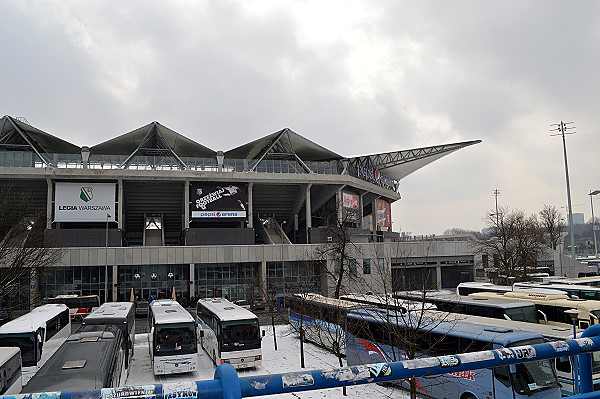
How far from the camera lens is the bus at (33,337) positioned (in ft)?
53.8

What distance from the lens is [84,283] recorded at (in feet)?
139

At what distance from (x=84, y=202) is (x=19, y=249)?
62.3 feet

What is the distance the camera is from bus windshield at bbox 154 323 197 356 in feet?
Result: 58.3

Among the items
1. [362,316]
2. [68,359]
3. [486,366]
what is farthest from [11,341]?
[486,366]

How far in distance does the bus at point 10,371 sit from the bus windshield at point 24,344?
3.17m

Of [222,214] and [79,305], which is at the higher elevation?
[222,214]

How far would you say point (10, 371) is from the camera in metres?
12.3

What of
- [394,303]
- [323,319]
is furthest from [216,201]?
[394,303]

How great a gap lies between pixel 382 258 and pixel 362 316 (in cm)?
3254

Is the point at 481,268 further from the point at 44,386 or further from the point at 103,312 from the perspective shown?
the point at 44,386

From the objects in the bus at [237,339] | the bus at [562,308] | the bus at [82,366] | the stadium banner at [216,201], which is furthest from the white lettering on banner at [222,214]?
the bus at [82,366]

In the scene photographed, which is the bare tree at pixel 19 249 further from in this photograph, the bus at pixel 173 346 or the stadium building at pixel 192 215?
the bus at pixel 173 346

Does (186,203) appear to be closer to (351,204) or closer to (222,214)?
(222,214)

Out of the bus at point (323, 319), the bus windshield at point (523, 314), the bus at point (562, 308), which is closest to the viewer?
the bus at point (323, 319)
